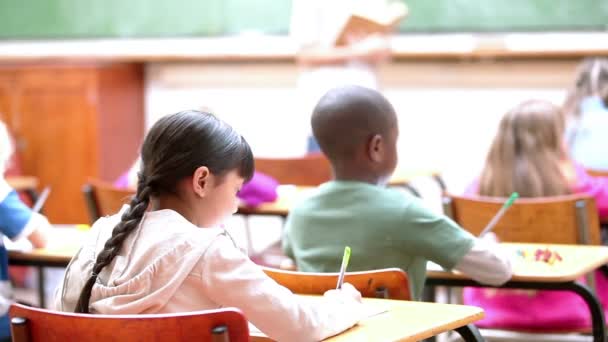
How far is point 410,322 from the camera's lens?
1.86 metres

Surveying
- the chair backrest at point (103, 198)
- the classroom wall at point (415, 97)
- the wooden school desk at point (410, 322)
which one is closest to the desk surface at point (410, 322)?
the wooden school desk at point (410, 322)

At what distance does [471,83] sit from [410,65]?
1.26 ft

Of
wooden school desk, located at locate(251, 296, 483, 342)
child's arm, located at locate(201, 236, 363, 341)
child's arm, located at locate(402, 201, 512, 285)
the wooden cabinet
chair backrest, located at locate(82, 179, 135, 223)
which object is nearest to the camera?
child's arm, located at locate(201, 236, 363, 341)

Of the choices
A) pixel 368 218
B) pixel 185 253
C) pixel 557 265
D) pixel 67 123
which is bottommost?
pixel 67 123

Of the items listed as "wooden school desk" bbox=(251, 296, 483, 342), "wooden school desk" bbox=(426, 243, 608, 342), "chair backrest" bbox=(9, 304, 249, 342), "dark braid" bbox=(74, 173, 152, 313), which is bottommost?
"wooden school desk" bbox=(426, 243, 608, 342)

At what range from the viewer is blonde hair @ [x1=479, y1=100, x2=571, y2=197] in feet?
10.8

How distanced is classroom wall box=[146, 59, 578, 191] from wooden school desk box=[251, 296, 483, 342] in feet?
13.1

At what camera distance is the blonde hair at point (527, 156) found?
3295mm

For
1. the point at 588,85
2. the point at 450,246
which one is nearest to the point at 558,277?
the point at 450,246

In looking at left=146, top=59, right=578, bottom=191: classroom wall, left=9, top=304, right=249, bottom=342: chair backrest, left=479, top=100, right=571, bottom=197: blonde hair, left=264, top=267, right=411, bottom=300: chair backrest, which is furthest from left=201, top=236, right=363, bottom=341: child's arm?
left=146, top=59, right=578, bottom=191: classroom wall

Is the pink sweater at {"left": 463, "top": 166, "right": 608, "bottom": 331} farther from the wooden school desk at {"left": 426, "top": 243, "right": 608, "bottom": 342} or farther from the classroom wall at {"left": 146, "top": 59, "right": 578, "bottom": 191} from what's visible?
the classroom wall at {"left": 146, "top": 59, "right": 578, "bottom": 191}

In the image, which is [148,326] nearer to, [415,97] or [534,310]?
[534,310]

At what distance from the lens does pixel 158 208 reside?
1.82 metres

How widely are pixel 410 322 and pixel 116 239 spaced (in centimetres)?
52
